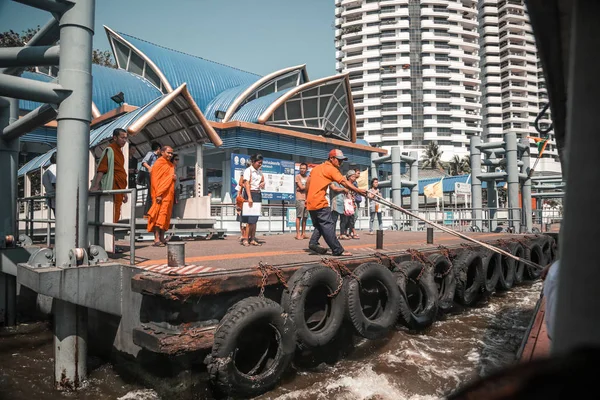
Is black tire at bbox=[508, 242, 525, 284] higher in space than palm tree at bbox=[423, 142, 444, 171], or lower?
lower

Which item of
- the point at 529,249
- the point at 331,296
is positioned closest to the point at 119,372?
the point at 331,296

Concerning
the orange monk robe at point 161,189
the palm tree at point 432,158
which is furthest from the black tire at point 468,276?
the palm tree at point 432,158

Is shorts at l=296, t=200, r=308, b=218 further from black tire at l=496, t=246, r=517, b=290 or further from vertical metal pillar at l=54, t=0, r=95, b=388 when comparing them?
vertical metal pillar at l=54, t=0, r=95, b=388

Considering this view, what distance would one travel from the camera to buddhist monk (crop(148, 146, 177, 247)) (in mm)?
6720

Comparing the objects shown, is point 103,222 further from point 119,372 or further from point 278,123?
point 278,123

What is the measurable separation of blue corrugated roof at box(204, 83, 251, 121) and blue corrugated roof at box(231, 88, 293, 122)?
5.07 feet

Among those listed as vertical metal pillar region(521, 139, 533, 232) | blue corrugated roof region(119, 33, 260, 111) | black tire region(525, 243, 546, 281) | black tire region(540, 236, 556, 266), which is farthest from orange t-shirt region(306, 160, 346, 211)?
blue corrugated roof region(119, 33, 260, 111)

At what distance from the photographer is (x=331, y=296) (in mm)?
5121

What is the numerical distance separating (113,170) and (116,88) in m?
19.6

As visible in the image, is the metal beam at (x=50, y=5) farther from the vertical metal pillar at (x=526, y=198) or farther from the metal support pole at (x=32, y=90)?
the vertical metal pillar at (x=526, y=198)

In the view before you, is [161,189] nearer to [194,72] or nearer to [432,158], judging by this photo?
[194,72]

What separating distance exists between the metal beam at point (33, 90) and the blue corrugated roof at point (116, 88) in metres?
18.8

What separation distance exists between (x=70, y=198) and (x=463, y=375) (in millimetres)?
5132

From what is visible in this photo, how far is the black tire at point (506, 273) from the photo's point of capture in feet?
31.1
